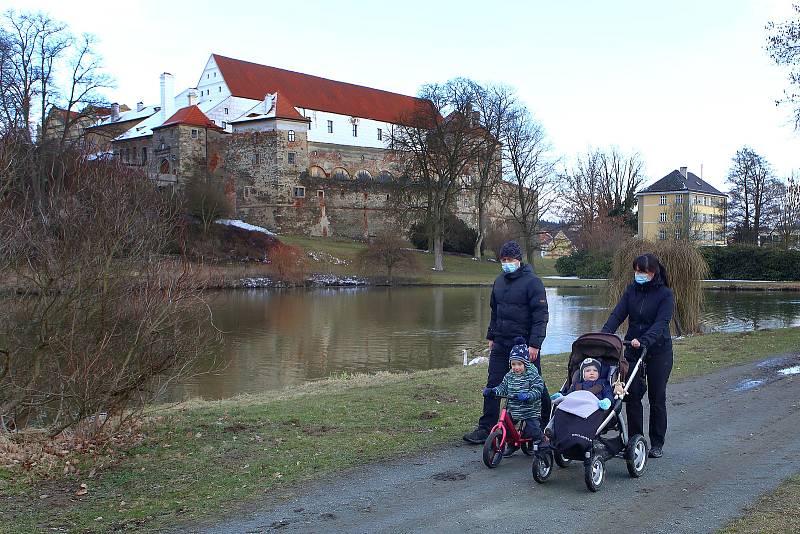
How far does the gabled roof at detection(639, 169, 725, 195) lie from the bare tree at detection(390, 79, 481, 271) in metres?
22.0

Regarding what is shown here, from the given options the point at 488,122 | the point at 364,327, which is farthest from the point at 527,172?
the point at 364,327

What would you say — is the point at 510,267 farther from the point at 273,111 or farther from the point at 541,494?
the point at 273,111

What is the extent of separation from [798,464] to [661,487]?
1365mm

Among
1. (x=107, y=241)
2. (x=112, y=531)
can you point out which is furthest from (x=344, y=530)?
Result: (x=107, y=241)

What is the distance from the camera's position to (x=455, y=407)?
8.86 m

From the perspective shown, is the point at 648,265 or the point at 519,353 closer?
the point at 519,353

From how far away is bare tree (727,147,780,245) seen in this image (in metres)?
58.9

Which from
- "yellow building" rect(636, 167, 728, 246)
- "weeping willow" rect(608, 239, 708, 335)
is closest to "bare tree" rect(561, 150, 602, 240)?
"yellow building" rect(636, 167, 728, 246)

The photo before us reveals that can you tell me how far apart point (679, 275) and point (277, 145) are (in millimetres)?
50095

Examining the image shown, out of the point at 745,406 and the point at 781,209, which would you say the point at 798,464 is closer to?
the point at 745,406

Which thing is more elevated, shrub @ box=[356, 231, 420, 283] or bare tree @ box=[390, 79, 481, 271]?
bare tree @ box=[390, 79, 481, 271]

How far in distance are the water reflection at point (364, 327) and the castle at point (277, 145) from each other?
80.7 ft

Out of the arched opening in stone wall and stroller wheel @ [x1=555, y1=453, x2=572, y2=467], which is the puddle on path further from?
the arched opening in stone wall

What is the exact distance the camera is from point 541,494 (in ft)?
18.1
